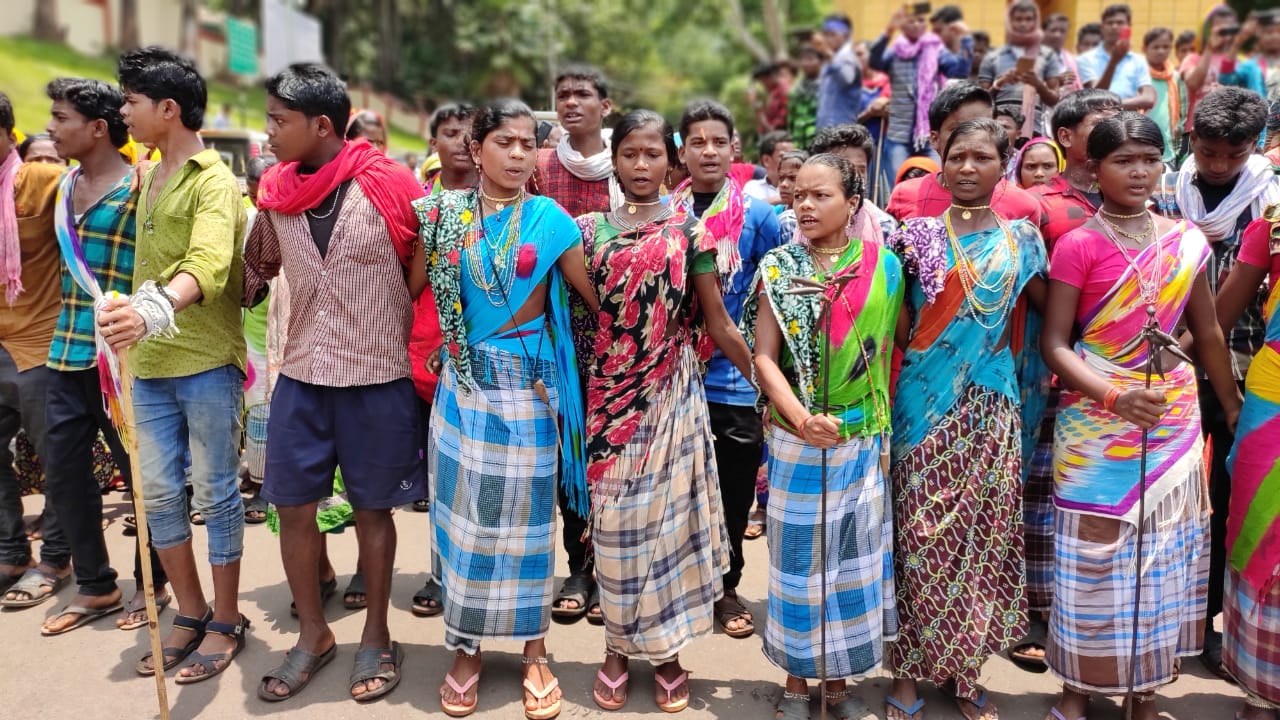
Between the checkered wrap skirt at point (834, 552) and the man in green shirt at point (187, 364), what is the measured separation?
2.09m

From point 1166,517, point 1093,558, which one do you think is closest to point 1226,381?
point 1166,517

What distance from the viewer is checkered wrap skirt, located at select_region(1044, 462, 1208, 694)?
3.16 meters

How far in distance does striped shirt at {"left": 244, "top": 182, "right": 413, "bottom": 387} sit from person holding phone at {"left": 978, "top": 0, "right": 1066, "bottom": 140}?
4.36 m

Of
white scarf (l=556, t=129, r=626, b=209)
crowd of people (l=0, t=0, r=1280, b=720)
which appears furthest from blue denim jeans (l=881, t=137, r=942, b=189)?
white scarf (l=556, t=129, r=626, b=209)

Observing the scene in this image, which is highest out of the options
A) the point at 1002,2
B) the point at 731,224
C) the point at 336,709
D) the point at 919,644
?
the point at 1002,2

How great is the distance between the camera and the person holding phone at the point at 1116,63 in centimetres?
762

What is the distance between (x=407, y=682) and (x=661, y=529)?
116cm

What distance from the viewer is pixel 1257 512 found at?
128 inches

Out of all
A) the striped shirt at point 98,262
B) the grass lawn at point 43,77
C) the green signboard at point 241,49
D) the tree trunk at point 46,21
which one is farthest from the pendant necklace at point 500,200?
the tree trunk at point 46,21

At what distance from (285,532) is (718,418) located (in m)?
1.75

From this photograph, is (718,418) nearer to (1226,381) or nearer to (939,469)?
(939,469)

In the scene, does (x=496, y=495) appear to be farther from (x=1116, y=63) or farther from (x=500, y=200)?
(x=1116, y=63)

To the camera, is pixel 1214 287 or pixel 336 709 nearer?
pixel 336 709

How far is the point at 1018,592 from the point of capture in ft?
→ 10.9
